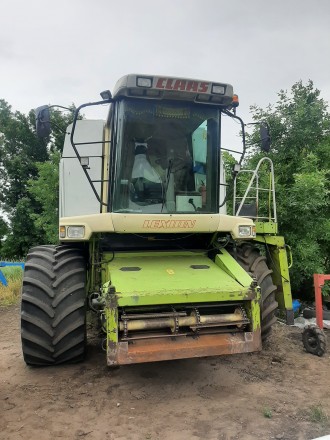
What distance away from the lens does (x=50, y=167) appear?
1800cm

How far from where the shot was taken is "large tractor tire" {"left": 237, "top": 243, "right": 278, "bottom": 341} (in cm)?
473

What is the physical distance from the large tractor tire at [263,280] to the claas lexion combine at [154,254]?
2 centimetres

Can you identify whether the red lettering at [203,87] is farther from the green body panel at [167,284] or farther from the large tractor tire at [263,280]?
the large tractor tire at [263,280]

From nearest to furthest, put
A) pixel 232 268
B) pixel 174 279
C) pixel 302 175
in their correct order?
pixel 174 279 → pixel 232 268 → pixel 302 175

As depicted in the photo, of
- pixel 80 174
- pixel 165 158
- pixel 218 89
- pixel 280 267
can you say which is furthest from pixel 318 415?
pixel 80 174

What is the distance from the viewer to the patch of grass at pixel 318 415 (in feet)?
10.9

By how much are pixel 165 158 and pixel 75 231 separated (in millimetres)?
1313

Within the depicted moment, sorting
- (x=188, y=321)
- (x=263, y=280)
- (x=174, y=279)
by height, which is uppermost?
(x=174, y=279)

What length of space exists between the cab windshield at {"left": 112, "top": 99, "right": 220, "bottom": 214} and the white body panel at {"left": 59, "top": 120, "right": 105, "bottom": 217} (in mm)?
915

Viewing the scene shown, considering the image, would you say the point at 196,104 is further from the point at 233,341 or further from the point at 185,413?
the point at 185,413

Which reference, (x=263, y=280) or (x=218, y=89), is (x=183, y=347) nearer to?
(x=263, y=280)

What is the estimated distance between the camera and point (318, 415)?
336cm

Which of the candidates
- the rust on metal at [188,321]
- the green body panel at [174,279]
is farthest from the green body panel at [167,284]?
the rust on metal at [188,321]

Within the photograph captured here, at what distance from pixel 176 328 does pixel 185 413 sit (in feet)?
2.35
